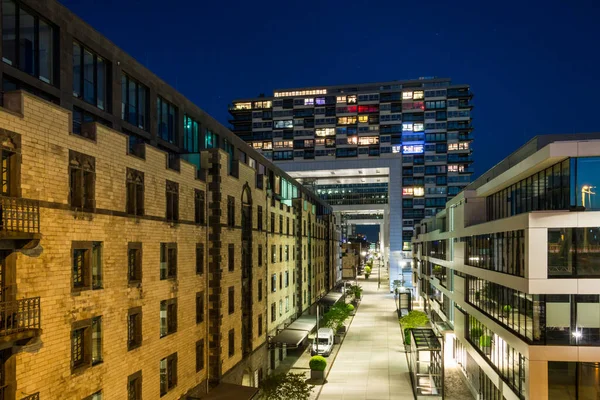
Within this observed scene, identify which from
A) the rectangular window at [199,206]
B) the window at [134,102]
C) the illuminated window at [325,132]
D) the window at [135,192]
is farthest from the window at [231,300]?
the illuminated window at [325,132]

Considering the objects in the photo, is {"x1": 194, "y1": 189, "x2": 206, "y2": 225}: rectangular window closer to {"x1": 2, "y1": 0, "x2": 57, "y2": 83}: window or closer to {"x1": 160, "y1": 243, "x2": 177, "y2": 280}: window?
{"x1": 160, "y1": 243, "x2": 177, "y2": 280}: window

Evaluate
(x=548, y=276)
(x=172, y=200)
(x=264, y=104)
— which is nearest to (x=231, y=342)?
(x=172, y=200)

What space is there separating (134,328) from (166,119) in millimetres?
13169

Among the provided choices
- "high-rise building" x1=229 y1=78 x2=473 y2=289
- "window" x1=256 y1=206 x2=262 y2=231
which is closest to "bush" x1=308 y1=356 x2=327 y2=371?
"window" x1=256 y1=206 x2=262 y2=231

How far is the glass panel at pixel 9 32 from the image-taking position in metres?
17.8

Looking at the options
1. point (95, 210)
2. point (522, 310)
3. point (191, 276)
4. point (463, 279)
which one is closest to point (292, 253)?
point (463, 279)

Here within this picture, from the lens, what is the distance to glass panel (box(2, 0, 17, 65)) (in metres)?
17.8

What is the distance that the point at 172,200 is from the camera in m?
25.1

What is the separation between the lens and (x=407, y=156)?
137000 millimetres

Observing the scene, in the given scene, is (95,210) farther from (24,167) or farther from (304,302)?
(304,302)

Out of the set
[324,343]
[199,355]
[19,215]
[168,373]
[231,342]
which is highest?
Result: [19,215]

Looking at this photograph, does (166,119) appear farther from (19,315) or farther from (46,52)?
(19,315)

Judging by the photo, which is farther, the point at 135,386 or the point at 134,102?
the point at 134,102

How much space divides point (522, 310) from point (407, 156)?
4514 inches
